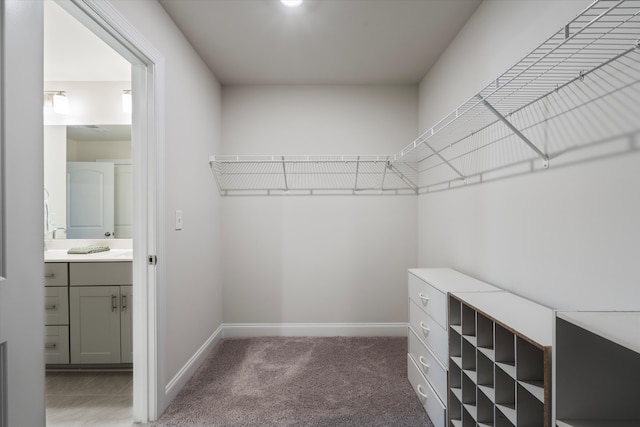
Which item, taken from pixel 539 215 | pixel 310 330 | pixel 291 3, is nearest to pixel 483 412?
pixel 539 215

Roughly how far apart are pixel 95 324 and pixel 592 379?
9.37 feet

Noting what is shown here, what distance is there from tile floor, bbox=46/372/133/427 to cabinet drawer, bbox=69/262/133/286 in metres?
0.68

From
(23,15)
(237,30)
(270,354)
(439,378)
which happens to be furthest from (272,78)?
(439,378)

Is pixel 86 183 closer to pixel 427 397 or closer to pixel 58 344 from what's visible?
pixel 58 344

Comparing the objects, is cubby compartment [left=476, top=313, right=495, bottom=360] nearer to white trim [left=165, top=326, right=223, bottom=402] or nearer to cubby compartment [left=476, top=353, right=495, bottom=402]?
cubby compartment [left=476, top=353, right=495, bottom=402]

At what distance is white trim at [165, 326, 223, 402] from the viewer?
198 centimetres

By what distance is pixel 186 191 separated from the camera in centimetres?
224

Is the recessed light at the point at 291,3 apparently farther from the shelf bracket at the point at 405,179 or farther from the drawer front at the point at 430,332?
the drawer front at the point at 430,332

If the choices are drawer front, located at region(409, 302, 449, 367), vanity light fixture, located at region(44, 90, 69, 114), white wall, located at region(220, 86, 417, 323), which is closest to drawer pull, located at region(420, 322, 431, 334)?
drawer front, located at region(409, 302, 449, 367)

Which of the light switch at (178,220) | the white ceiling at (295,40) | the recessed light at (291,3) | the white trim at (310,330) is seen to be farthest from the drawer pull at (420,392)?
the recessed light at (291,3)

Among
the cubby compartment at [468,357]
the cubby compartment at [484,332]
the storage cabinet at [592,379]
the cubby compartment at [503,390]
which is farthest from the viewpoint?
the cubby compartment at [468,357]

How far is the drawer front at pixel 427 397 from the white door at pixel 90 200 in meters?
2.69

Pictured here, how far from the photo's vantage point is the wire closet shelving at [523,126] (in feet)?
3.27

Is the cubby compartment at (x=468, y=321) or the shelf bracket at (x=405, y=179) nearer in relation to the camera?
the cubby compartment at (x=468, y=321)
